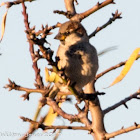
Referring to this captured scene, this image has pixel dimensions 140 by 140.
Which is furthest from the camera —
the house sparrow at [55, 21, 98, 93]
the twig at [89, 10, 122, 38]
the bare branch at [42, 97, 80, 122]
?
the house sparrow at [55, 21, 98, 93]

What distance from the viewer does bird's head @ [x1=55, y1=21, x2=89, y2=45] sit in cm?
424

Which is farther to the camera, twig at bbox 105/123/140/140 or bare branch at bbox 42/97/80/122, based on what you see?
bare branch at bbox 42/97/80/122

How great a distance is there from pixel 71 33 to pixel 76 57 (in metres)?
0.56

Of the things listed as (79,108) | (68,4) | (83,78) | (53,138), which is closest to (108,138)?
(79,108)

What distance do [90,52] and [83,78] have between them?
1.12 feet

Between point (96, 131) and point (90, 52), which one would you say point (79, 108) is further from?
point (90, 52)

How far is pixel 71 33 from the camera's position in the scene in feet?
15.1

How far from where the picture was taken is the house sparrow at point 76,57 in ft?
13.6

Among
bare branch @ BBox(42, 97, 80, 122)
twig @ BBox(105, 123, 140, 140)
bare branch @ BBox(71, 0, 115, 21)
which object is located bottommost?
A: twig @ BBox(105, 123, 140, 140)

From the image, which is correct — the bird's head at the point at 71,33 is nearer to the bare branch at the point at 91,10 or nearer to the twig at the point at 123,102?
the bare branch at the point at 91,10

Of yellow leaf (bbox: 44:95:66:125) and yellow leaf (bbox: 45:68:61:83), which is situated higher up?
yellow leaf (bbox: 45:68:61:83)

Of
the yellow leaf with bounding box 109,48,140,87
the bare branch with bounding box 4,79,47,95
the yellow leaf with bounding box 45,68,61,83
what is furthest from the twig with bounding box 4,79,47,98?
the yellow leaf with bounding box 109,48,140,87

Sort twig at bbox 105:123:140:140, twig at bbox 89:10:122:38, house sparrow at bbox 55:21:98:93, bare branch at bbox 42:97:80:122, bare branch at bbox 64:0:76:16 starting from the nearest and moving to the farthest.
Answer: twig at bbox 105:123:140:140, bare branch at bbox 42:97:80:122, bare branch at bbox 64:0:76:16, twig at bbox 89:10:122:38, house sparrow at bbox 55:21:98:93

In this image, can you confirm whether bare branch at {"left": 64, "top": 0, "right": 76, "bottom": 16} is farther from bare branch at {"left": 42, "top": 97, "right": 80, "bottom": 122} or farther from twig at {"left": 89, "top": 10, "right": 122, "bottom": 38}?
bare branch at {"left": 42, "top": 97, "right": 80, "bottom": 122}
